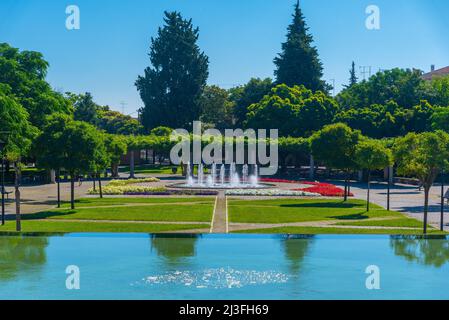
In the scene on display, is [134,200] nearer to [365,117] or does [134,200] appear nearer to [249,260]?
[249,260]

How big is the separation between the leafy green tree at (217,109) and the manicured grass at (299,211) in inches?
2486

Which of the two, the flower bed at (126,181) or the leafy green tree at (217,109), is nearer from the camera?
the flower bed at (126,181)

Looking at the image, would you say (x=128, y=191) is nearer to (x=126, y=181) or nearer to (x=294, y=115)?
(x=126, y=181)

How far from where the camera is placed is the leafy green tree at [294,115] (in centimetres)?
7306

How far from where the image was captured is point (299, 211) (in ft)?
107

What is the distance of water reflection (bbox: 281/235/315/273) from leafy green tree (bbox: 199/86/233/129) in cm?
7901

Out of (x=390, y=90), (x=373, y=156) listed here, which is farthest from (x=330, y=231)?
(x=390, y=90)

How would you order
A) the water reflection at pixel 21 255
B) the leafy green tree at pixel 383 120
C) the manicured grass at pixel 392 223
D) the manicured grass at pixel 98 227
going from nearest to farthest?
1. the water reflection at pixel 21 255
2. the manicured grass at pixel 98 227
3. the manicured grass at pixel 392 223
4. the leafy green tree at pixel 383 120

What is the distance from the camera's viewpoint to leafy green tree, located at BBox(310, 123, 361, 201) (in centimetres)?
3903

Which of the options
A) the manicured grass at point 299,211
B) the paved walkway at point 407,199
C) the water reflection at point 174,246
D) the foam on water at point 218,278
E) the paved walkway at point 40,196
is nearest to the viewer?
the foam on water at point 218,278

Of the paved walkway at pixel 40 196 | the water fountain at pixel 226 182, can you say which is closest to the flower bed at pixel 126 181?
the paved walkway at pixel 40 196

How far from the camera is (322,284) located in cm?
1562

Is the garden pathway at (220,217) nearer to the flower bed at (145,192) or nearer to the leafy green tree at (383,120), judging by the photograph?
the flower bed at (145,192)
